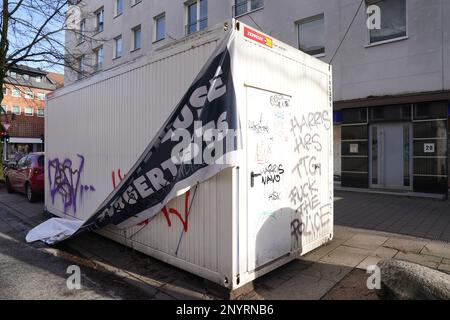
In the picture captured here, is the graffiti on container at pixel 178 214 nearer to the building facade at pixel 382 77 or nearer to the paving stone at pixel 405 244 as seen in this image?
the paving stone at pixel 405 244

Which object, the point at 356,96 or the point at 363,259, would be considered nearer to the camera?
the point at 363,259

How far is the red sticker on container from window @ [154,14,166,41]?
16.0m

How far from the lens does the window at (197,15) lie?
55.0 ft

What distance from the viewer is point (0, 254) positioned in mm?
5516

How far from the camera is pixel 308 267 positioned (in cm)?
472

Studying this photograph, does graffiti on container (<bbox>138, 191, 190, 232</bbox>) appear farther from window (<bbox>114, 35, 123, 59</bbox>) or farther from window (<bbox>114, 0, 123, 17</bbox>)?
window (<bbox>114, 0, 123, 17</bbox>)

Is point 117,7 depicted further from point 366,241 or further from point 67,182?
point 366,241

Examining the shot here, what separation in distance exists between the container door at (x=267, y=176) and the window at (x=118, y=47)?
2007 centimetres

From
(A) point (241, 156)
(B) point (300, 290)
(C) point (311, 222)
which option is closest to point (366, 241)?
(C) point (311, 222)

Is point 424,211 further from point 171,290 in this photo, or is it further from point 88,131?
point 88,131

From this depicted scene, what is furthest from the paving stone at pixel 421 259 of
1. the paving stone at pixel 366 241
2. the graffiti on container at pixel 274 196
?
the graffiti on container at pixel 274 196

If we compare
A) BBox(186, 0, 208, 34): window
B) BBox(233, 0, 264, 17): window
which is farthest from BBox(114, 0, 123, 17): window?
BBox(233, 0, 264, 17): window
